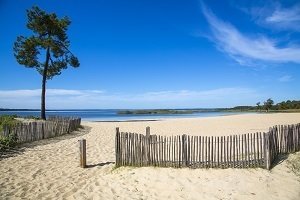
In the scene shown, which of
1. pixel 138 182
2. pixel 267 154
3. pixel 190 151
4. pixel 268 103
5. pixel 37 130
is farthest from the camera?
pixel 268 103

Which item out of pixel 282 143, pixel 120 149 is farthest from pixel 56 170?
pixel 282 143

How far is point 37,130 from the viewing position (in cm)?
1816

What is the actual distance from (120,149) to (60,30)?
23.5 meters

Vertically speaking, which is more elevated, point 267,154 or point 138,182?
point 267,154

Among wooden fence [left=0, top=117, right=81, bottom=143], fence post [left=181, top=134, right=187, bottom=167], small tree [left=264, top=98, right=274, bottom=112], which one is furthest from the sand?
small tree [left=264, top=98, right=274, bottom=112]

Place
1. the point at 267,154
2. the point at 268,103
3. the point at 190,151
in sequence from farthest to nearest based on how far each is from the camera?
the point at 268,103 → the point at 190,151 → the point at 267,154

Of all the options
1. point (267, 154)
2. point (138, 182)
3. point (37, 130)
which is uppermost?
point (37, 130)

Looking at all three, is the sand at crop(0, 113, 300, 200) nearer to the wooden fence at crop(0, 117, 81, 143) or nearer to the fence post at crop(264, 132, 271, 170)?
the fence post at crop(264, 132, 271, 170)

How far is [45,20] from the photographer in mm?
30578

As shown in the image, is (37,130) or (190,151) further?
(37,130)

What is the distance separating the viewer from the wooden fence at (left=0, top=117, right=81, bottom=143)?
16.0m

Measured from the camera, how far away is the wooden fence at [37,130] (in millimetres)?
15998

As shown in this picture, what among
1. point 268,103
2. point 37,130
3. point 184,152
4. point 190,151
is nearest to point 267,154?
point 190,151

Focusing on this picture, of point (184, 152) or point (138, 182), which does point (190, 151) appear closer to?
point (184, 152)
